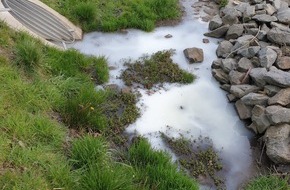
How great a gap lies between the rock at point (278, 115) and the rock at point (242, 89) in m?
0.58

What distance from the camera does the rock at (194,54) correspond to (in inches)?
244

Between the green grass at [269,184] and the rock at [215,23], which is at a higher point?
the rock at [215,23]

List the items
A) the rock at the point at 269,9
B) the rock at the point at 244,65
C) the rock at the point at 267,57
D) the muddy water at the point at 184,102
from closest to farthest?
1. the muddy water at the point at 184,102
2. the rock at the point at 267,57
3. the rock at the point at 244,65
4. the rock at the point at 269,9

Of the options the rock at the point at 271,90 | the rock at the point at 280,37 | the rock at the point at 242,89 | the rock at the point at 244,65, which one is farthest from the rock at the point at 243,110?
the rock at the point at 280,37

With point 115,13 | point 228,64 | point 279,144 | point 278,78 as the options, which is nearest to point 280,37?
point 228,64

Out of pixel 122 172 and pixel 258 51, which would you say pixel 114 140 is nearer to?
pixel 122 172

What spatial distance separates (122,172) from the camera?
3734 millimetres

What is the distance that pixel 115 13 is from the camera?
6996mm

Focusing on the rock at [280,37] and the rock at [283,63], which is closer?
the rock at [283,63]

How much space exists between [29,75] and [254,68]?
3.30 meters

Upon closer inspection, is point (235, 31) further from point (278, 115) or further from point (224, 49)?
point (278, 115)

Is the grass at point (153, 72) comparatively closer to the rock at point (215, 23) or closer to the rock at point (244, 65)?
the rock at point (244, 65)

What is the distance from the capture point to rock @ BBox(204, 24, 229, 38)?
6.73 m

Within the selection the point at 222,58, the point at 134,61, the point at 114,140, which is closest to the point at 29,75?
the point at 114,140
